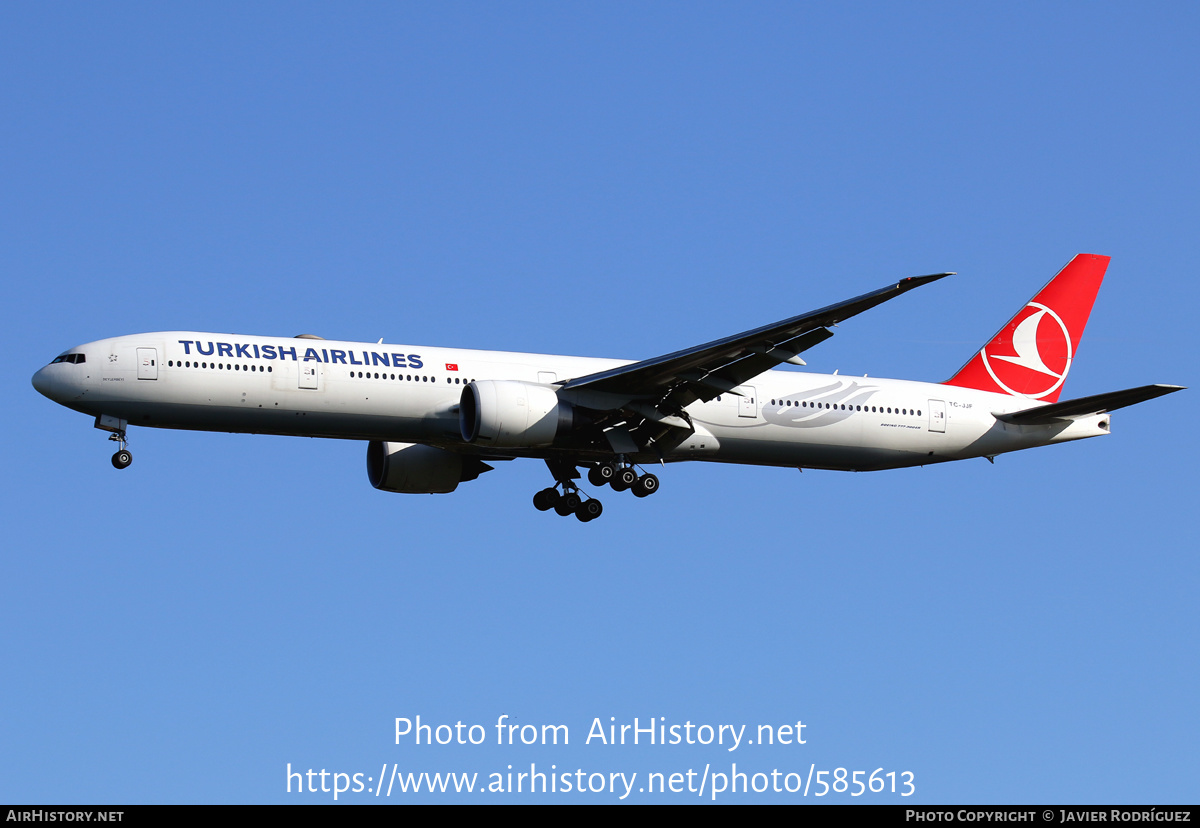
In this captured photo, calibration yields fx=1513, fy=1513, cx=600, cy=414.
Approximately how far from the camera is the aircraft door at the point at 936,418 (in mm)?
40719

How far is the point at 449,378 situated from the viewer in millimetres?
36594

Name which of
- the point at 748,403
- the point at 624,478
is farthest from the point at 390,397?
the point at 748,403

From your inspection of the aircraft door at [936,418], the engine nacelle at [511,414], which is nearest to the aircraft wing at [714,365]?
the engine nacelle at [511,414]

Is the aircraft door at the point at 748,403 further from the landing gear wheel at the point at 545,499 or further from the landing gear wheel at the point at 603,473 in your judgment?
the landing gear wheel at the point at 545,499

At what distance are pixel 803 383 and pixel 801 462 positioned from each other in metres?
2.07

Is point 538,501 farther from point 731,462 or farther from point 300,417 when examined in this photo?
point 300,417

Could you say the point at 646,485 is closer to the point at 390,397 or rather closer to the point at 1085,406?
the point at 390,397

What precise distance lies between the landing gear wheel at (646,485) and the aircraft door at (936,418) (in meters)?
7.87

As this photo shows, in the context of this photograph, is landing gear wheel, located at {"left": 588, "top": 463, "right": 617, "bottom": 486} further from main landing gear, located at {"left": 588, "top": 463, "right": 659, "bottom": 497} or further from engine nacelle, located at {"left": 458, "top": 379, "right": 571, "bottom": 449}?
engine nacelle, located at {"left": 458, "top": 379, "right": 571, "bottom": 449}

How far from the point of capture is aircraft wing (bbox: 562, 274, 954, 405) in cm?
3328

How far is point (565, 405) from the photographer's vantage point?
36312 millimetres

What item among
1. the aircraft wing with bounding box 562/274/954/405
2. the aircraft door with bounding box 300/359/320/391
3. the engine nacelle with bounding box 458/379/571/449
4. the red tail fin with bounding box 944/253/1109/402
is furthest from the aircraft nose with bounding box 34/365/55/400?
the red tail fin with bounding box 944/253/1109/402

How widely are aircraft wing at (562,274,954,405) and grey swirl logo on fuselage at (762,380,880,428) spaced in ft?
8.33

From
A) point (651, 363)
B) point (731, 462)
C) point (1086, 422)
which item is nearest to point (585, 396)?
point (651, 363)
